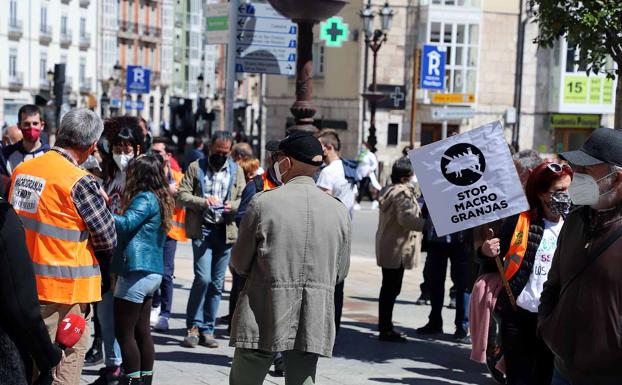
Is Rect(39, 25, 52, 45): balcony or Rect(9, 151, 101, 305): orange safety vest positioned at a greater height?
Rect(39, 25, 52, 45): balcony

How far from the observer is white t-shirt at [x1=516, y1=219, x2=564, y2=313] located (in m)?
6.61

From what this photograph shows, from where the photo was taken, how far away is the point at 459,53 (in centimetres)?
4328

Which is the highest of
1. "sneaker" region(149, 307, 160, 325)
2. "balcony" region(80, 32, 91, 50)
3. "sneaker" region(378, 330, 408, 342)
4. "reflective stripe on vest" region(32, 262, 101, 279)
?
"balcony" region(80, 32, 91, 50)

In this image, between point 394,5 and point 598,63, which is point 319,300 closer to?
point 598,63

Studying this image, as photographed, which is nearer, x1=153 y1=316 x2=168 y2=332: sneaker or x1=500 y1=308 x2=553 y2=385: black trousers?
x1=500 y1=308 x2=553 y2=385: black trousers

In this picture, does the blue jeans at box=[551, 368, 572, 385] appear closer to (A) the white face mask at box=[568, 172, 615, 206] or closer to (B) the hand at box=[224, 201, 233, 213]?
(A) the white face mask at box=[568, 172, 615, 206]

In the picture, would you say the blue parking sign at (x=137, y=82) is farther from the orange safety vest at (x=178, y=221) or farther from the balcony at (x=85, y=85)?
the orange safety vest at (x=178, y=221)

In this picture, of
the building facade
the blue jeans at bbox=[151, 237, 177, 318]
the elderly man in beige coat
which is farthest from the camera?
the building facade

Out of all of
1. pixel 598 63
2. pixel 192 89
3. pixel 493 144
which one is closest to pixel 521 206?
pixel 493 144

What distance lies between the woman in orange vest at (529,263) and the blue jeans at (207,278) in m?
3.41

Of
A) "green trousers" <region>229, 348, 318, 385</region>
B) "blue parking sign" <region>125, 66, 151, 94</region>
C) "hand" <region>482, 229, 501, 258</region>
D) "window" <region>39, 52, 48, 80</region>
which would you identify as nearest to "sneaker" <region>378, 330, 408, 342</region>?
"hand" <region>482, 229, 501, 258</region>

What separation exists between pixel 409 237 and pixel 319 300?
479 cm

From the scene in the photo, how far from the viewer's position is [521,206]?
6910mm

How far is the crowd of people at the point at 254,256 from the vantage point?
446 centimetres
